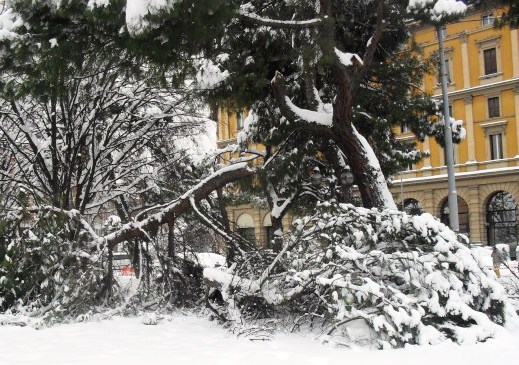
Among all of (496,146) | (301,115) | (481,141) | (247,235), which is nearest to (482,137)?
(481,141)

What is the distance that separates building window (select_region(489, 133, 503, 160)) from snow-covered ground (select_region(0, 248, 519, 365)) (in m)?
34.1

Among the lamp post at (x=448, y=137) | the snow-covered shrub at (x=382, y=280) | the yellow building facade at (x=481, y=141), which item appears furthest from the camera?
the yellow building facade at (x=481, y=141)

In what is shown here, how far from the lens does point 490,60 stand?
3881 cm

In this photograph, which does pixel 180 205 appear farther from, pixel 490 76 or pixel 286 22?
pixel 490 76

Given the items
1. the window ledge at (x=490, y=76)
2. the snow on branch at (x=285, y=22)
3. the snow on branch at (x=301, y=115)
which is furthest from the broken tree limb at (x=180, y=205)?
the window ledge at (x=490, y=76)

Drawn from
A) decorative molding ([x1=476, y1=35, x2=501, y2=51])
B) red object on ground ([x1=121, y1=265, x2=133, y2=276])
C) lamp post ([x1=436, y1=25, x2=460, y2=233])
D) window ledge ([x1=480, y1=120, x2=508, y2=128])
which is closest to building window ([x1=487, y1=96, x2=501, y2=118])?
Answer: window ledge ([x1=480, y1=120, x2=508, y2=128])

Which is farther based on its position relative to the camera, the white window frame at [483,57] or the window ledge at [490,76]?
the window ledge at [490,76]

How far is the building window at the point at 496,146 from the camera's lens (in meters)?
38.2

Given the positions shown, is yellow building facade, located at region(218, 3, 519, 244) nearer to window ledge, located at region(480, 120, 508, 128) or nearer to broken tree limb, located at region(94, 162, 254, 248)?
window ledge, located at region(480, 120, 508, 128)

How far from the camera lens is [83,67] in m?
7.90

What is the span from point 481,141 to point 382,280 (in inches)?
1419

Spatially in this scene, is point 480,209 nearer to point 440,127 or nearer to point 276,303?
point 440,127

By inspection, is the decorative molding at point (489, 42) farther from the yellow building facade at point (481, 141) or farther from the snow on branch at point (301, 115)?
the snow on branch at point (301, 115)

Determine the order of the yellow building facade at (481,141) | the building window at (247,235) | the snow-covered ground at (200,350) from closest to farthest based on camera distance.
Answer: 1. the snow-covered ground at (200,350)
2. the building window at (247,235)
3. the yellow building facade at (481,141)
